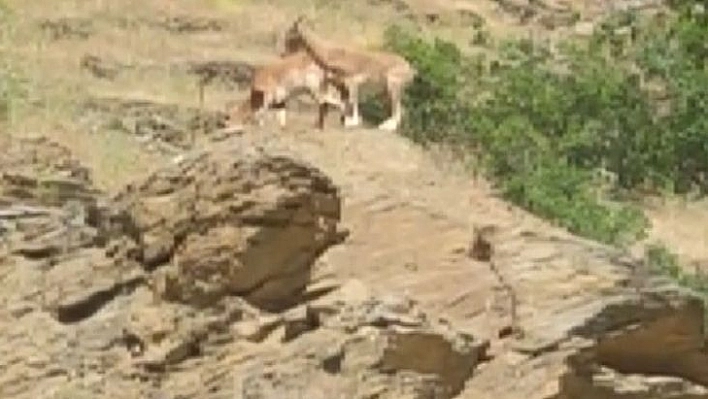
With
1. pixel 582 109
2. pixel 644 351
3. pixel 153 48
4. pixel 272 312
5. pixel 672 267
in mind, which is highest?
pixel 272 312

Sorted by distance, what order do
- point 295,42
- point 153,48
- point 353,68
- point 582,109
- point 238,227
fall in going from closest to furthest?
point 238,227 → point 353,68 → point 295,42 → point 582,109 → point 153,48

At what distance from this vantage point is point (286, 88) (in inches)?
557

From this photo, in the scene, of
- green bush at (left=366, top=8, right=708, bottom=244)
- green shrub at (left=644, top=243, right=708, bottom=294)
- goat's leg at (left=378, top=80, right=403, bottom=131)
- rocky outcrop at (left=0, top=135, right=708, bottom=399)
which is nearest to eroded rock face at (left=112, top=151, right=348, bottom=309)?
rocky outcrop at (left=0, top=135, right=708, bottom=399)

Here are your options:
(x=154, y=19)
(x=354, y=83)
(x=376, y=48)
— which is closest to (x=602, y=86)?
(x=376, y=48)

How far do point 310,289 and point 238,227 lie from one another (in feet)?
1.47

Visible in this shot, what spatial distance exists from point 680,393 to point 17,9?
14920mm

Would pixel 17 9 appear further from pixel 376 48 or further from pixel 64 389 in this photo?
pixel 64 389

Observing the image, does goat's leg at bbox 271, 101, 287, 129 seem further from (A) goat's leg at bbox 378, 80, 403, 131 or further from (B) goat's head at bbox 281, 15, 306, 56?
(A) goat's leg at bbox 378, 80, 403, 131

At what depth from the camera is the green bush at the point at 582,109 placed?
65.7 ft

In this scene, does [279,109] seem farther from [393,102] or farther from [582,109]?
[582,109]

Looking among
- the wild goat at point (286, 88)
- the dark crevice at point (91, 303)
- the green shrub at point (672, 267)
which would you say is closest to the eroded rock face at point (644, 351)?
the dark crevice at point (91, 303)

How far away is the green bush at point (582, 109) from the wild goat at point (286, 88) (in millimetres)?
4313

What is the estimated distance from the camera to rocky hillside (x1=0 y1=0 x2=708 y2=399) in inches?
338

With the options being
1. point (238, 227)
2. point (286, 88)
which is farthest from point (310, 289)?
point (286, 88)
